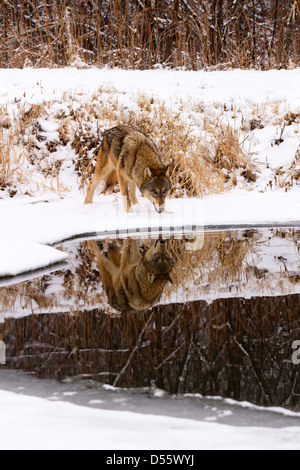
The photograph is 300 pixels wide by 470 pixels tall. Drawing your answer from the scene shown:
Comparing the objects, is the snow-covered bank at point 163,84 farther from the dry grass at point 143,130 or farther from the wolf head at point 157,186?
the wolf head at point 157,186

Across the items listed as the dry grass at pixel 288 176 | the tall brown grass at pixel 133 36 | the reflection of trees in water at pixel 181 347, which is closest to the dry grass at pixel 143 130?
the dry grass at pixel 288 176

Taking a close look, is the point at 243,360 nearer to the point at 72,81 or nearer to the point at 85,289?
the point at 85,289

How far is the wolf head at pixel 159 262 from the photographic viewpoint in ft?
17.0

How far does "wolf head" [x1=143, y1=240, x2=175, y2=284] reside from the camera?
17.0 ft

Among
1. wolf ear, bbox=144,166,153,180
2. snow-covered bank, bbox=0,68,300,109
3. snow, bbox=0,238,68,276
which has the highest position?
snow-covered bank, bbox=0,68,300,109

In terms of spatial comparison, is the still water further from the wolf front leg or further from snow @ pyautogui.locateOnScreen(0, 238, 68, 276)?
the wolf front leg

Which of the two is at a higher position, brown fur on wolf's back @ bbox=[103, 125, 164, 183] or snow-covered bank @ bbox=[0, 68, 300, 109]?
snow-covered bank @ bbox=[0, 68, 300, 109]

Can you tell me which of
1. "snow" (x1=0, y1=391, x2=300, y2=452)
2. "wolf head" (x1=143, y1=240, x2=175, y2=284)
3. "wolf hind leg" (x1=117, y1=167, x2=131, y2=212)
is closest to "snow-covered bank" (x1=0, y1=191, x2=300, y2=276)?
"wolf hind leg" (x1=117, y1=167, x2=131, y2=212)

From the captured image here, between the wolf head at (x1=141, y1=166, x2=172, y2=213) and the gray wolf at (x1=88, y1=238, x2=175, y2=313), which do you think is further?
the wolf head at (x1=141, y1=166, x2=172, y2=213)

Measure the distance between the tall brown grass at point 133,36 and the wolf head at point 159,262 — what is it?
27.5ft

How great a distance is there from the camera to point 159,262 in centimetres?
579

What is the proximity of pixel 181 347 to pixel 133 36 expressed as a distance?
11.7 meters

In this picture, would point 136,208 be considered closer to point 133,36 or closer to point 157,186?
point 157,186
